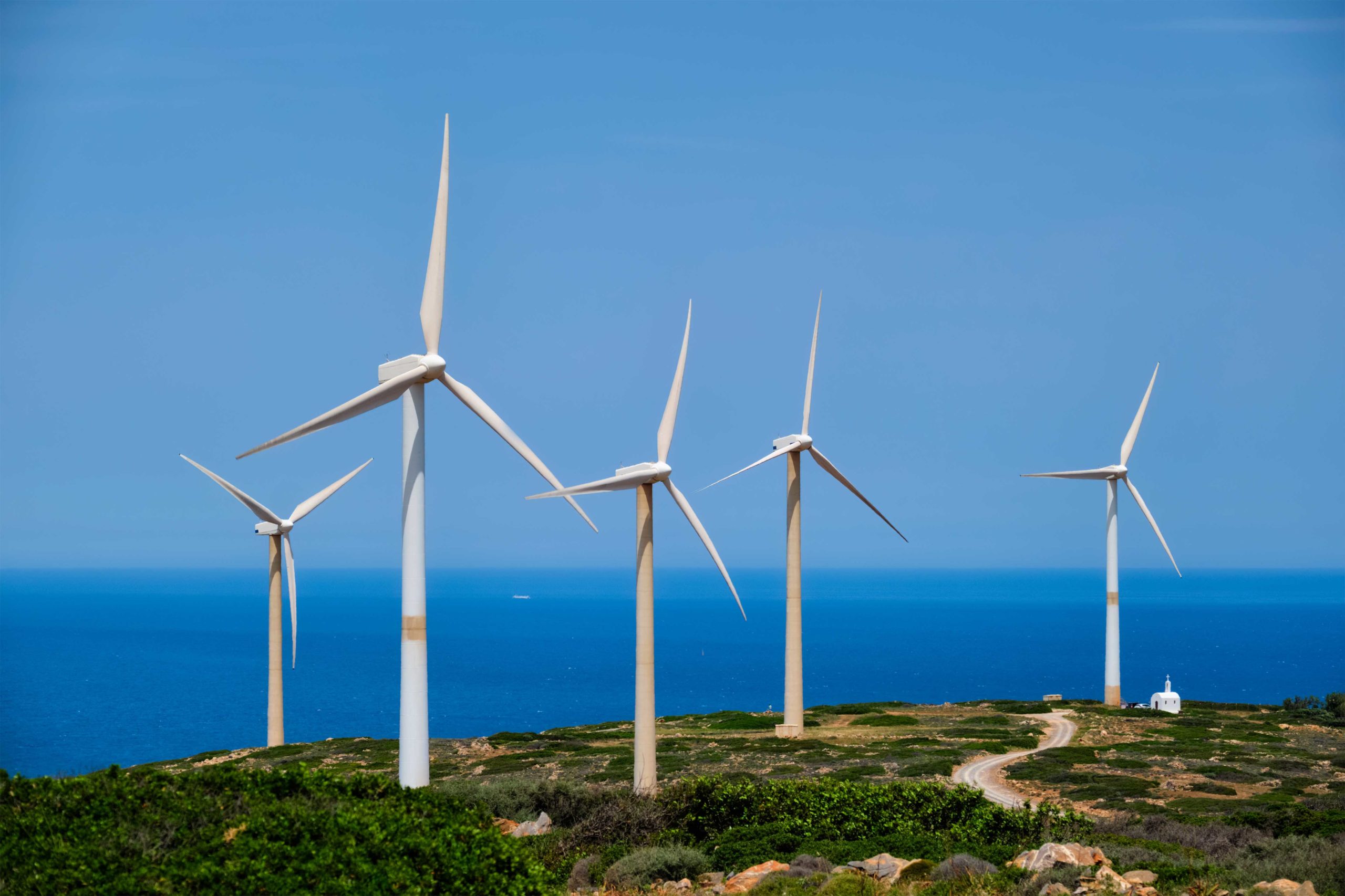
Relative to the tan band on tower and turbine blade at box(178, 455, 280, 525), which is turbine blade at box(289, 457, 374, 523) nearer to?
turbine blade at box(178, 455, 280, 525)

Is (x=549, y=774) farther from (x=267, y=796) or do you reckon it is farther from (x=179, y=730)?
(x=179, y=730)

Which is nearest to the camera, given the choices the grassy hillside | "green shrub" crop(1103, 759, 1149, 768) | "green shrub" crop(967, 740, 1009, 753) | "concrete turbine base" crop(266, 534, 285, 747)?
the grassy hillside

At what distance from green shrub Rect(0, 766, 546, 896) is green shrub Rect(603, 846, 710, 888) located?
4.37 metres

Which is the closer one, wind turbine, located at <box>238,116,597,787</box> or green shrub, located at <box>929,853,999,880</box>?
green shrub, located at <box>929,853,999,880</box>

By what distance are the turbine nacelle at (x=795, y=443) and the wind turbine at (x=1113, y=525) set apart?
20652mm

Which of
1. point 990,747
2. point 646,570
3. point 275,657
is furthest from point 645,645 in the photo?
point 275,657

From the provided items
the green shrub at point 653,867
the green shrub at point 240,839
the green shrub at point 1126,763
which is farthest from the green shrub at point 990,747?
the green shrub at point 240,839

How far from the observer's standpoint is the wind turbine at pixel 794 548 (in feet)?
177

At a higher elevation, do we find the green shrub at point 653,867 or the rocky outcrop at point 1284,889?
the rocky outcrop at point 1284,889

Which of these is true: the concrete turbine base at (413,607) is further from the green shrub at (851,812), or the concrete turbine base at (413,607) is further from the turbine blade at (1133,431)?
the turbine blade at (1133,431)

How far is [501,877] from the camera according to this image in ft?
57.9

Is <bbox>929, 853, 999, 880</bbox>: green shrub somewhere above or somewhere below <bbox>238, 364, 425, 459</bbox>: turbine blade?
below

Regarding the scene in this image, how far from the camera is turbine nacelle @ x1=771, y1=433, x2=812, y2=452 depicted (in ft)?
181

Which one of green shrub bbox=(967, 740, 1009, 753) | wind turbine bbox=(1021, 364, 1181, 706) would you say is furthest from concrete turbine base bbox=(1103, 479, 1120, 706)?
green shrub bbox=(967, 740, 1009, 753)
